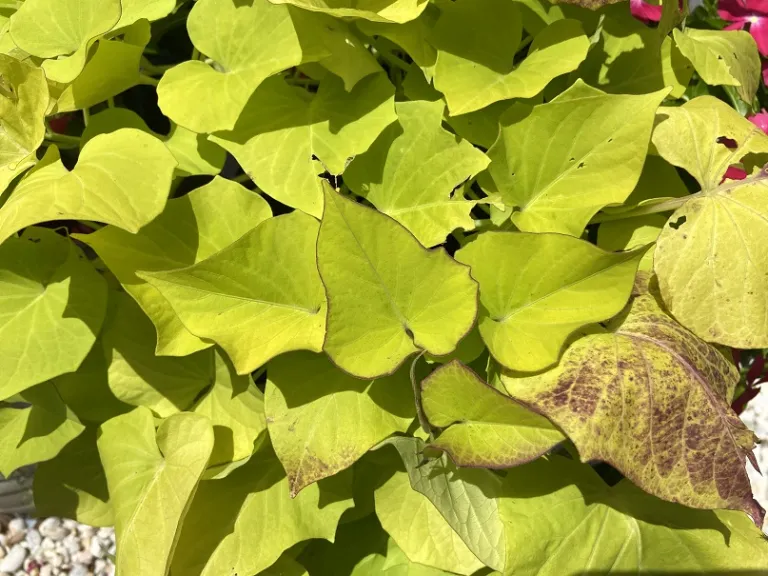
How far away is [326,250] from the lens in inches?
18.5

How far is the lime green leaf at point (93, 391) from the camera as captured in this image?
0.75 m

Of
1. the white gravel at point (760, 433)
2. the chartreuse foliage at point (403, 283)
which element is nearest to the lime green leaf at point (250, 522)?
the chartreuse foliage at point (403, 283)

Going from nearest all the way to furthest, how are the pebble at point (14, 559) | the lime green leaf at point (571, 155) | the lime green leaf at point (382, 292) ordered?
the lime green leaf at point (382, 292) < the lime green leaf at point (571, 155) < the pebble at point (14, 559)

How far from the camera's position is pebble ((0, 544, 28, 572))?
1.16 m

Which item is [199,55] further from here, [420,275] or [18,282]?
[420,275]

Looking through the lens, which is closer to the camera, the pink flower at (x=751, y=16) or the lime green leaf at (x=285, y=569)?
the lime green leaf at (x=285, y=569)

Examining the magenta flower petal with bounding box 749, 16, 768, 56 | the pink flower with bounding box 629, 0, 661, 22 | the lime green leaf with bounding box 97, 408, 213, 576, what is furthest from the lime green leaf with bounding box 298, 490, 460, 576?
the magenta flower petal with bounding box 749, 16, 768, 56

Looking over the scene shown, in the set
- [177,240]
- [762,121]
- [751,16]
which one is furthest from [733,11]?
[177,240]

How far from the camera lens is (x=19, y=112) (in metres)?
0.61

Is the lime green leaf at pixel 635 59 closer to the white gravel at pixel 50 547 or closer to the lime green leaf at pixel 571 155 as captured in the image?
the lime green leaf at pixel 571 155

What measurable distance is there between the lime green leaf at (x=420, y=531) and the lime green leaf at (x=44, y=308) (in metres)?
0.36

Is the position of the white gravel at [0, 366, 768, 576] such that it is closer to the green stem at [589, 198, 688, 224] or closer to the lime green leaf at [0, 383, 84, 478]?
the lime green leaf at [0, 383, 84, 478]

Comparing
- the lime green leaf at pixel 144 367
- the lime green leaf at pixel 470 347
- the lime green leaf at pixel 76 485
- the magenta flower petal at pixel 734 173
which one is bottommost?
the lime green leaf at pixel 76 485

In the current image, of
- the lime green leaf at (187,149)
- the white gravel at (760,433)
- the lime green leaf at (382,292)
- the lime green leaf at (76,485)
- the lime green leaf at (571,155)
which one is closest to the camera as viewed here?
the lime green leaf at (382,292)
